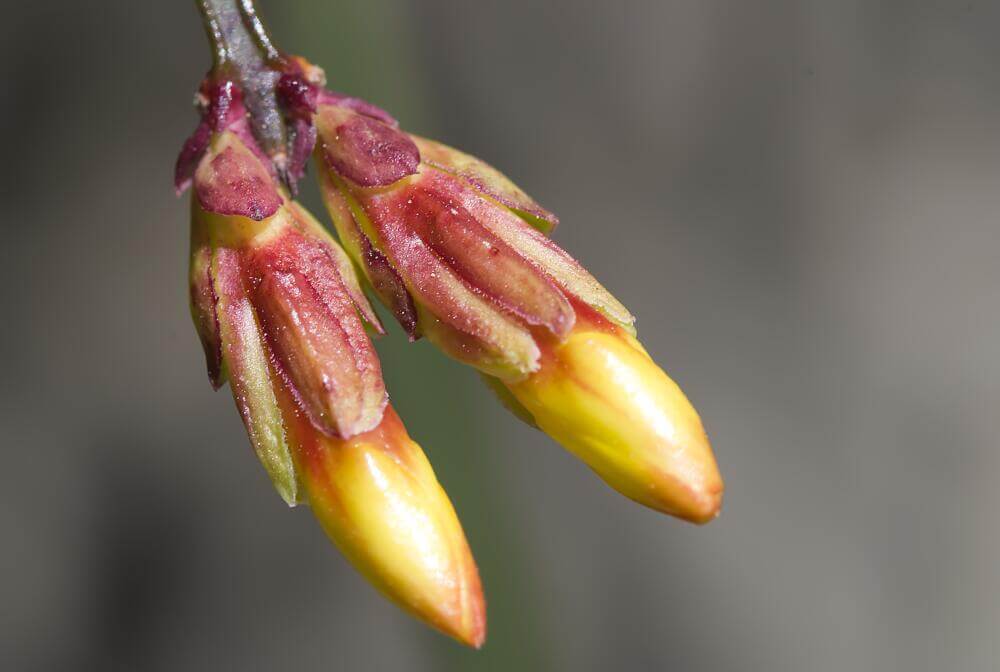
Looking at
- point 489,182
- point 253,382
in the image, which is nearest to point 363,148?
point 489,182

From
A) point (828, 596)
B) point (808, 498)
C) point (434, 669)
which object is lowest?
point (434, 669)

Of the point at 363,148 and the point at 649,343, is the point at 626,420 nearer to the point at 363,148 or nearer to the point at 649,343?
the point at 363,148

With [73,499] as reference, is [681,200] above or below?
above

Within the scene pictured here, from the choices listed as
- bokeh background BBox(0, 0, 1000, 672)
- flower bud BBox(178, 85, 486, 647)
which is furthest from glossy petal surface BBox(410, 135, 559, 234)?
bokeh background BBox(0, 0, 1000, 672)

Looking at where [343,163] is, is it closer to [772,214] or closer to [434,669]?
[434,669]

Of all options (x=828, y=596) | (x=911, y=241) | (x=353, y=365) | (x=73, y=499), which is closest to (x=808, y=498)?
(x=828, y=596)

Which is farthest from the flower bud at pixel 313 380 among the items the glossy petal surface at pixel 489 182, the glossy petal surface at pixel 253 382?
the glossy petal surface at pixel 489 182
